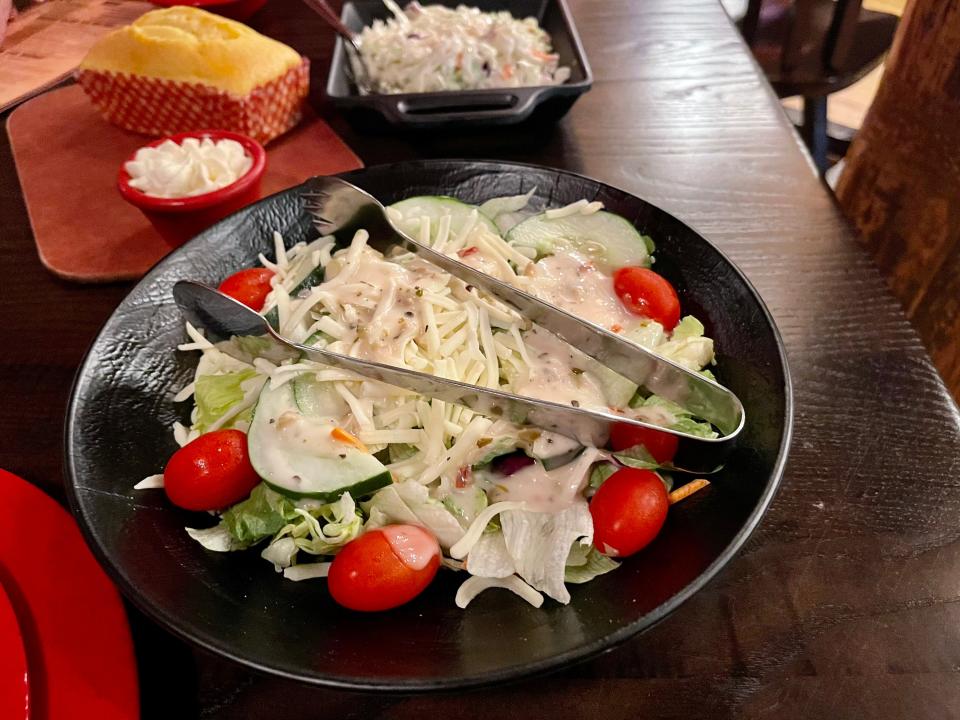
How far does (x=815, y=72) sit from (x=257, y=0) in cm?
→ 243

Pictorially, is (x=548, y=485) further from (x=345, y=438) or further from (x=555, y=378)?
(x=345, y=438)

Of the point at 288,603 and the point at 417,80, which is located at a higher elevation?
the point at 417,80

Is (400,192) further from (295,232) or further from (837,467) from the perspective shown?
(837,467)

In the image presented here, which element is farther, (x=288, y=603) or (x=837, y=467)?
(x=837, y=467)

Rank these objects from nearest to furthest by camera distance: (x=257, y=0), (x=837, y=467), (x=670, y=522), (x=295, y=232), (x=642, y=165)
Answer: (x=670, y=522), (x=837, y=467), (x=295, y=232), (x=642, y=165), (x=257, y=0)

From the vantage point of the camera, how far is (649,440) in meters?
1.11

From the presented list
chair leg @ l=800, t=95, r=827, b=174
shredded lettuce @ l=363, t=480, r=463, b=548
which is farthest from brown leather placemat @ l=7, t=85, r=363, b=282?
chair leg @ l=800, t=95, r=827, b=174

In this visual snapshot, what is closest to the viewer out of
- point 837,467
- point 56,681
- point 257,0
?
point 56,681

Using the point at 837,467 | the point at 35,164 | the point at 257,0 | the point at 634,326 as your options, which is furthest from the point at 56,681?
the point at 257,0

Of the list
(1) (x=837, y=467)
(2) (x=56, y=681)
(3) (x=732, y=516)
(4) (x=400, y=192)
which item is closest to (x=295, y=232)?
(4) (x=400, y=192)

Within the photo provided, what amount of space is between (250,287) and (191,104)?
102 cm

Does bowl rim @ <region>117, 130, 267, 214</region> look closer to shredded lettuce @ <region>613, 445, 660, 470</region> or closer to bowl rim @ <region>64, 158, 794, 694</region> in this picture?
bowl rim @ <region>64, 158, 794, 694</region>

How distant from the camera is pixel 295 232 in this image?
5.12ft

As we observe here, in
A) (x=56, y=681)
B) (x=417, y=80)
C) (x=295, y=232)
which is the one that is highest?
(x=417, y=80)
